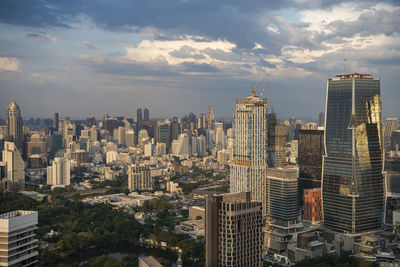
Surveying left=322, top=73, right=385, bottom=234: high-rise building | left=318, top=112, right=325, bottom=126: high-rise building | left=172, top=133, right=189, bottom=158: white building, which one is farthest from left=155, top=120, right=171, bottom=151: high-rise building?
left=322, top=73, right=385, bottom=234: high-rise building

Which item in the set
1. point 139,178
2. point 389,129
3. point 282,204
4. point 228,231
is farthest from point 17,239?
point 139,178

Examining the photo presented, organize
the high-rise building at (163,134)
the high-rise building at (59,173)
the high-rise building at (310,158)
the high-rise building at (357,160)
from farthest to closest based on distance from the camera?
the high-rise building at (163,134), the high-rise building at (59,173), the high-rise building at (310,158), the high-rise building at (357,160)

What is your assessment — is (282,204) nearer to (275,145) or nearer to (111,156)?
(275,145)

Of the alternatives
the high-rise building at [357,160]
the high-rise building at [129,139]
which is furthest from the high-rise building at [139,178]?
the high-rise building at [129,139]

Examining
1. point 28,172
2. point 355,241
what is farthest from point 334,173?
point 28,172

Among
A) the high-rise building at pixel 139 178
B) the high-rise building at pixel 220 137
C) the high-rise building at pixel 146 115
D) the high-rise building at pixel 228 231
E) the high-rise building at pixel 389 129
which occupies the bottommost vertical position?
the high-rise building at pixel 139 178

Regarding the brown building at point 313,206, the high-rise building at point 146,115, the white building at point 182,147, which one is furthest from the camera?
the high-rise building at point 146,115

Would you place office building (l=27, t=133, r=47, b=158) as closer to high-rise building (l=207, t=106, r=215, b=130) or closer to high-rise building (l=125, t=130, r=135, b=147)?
high-rise building (l=125, t=130, r=135, b=147)

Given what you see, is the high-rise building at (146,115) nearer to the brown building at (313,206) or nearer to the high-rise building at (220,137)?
the high-rise building at (220,137)
